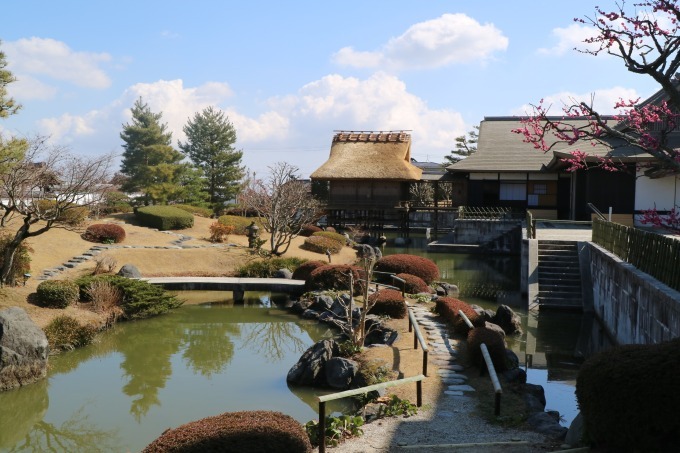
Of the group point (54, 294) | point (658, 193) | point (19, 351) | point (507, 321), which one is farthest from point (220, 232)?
point (658, 193)

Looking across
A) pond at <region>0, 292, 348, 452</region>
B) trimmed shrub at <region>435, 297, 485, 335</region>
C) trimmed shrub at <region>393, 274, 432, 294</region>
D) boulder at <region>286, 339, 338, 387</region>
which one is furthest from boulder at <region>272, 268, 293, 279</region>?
boulder at <region>286, 339, 338, 387</region>

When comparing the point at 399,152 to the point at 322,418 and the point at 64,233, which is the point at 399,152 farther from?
the point at 322,418

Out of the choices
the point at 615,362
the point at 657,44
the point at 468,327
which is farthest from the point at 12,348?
the point at 657,44

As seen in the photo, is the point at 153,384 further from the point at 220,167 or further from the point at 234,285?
the point at 220,167

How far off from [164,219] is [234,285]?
14759 mm

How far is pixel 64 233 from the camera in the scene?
2994 centimetres

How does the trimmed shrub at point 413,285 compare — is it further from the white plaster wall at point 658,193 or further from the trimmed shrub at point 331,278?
the white plaster wall at point 658,193

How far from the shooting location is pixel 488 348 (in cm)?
1243

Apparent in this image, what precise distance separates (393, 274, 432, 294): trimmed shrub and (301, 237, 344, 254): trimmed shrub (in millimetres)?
12365

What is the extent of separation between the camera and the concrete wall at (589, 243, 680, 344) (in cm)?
1109

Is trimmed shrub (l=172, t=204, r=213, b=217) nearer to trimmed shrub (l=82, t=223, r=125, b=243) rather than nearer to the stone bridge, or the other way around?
trimmed shrub (l=82, t=223, r=125, b=243)

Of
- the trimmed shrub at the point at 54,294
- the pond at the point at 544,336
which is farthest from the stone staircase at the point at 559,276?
the trimmed shrub at the point at 54,294

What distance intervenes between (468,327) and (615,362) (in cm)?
801

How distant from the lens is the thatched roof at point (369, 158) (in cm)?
4419
